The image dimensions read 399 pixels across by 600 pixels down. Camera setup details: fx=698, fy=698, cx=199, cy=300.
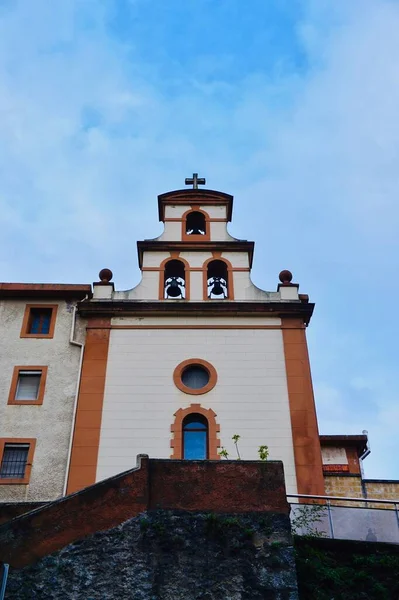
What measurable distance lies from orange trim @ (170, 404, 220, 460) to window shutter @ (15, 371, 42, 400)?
15.5ft

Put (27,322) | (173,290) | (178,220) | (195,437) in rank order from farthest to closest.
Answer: (178,220) → (173,290) → (27,322) → (195,437)

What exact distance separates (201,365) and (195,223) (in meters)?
7.20

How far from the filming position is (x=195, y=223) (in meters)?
27.7

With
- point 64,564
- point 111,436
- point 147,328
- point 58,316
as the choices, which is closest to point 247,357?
point 147,328

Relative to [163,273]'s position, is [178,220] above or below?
above

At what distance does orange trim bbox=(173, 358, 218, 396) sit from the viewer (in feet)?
72.1

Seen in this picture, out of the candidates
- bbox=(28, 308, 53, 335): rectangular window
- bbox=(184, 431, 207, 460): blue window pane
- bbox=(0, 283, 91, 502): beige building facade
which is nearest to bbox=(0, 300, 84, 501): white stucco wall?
bbox=(0, 283, 91, 502): beige building facade

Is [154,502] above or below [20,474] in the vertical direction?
below

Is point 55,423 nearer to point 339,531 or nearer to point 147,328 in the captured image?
point 147,328

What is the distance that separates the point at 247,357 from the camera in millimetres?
22922

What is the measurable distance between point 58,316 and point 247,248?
24.2 feet

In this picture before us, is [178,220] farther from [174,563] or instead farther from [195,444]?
[174,563]

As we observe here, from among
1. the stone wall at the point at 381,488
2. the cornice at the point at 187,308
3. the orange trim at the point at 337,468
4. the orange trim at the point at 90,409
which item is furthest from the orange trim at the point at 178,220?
the stone wall at the point at 381,488

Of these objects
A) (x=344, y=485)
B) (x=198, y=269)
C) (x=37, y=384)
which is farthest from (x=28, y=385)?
(x=344, y=485)
